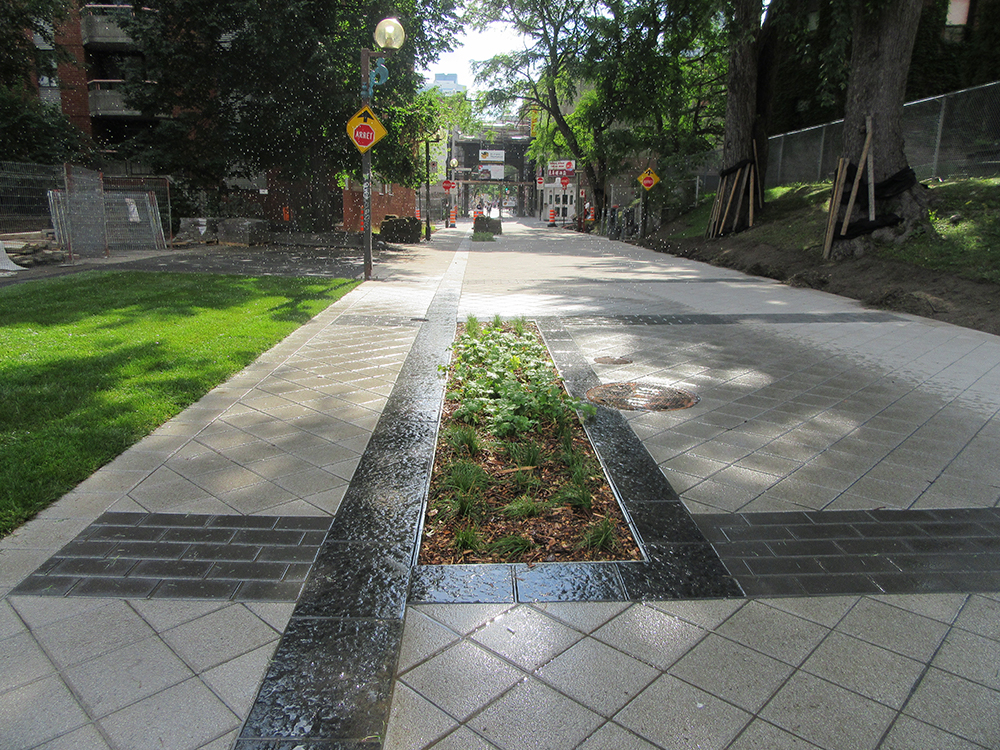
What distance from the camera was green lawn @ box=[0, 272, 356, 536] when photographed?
387 centimetres

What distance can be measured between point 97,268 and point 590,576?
48.0 feet

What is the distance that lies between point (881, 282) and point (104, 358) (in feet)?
38.2

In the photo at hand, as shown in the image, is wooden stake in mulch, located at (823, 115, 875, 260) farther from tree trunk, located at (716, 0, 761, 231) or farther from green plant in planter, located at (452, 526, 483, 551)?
green plant in planter, located at (452, 526, 483, 551)

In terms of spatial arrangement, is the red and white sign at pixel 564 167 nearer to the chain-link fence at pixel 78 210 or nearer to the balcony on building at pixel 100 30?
the balcony on building at pixel 100 30

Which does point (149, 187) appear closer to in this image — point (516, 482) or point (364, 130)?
point (364, 130)

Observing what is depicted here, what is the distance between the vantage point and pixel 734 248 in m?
17.6

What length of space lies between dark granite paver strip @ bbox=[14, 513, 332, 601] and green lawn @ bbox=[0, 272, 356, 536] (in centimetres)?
54

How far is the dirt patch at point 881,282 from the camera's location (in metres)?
9.20

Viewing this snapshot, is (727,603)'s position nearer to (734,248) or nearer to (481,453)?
(481,453)

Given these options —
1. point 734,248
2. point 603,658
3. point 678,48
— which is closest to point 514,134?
point 678,48

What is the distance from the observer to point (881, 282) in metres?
11.2

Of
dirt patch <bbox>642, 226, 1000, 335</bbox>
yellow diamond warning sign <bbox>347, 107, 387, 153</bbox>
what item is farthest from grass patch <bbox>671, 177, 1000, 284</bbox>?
yellow diamond warning sign <bbox>347, 107, 387, 153</bbox>

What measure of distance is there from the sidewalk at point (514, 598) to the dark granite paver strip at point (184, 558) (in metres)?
0.01

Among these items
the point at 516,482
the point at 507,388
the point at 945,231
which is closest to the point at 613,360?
the point at 507,388
